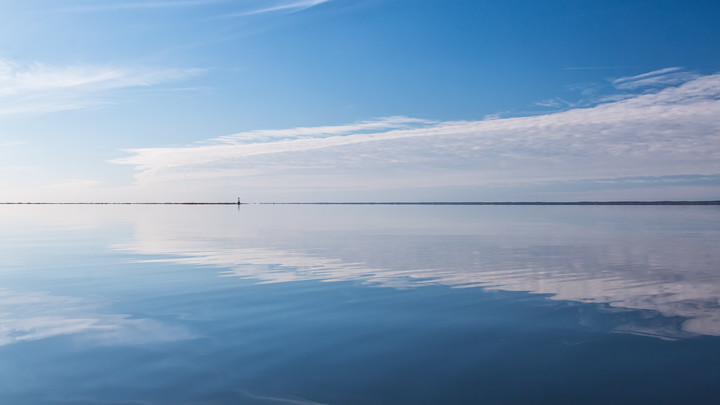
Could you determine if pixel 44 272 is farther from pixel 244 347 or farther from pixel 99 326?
pixel 244 347

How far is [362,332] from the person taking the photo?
10.5 m

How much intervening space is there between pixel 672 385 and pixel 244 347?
6.93 m

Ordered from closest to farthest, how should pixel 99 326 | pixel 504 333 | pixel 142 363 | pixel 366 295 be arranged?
pixel 142 363
pixel 504 333
pixel 99 326
pixel 366 295

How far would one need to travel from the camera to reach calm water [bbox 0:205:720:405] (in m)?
7.46

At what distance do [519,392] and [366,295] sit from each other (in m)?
7.39

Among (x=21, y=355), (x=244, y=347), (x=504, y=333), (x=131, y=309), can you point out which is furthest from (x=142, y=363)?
(x=504, y=333)

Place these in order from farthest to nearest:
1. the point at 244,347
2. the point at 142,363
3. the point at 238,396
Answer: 1. the point at 244,347
2. the point at 142,363
3. the point at 238,396

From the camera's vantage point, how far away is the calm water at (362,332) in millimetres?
7461

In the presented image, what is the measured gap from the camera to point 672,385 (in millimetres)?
7492

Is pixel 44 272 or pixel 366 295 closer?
pixel 366 295

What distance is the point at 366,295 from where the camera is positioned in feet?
47.2

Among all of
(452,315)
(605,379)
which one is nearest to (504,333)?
(452,315)

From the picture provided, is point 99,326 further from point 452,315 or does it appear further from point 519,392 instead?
point 519,392

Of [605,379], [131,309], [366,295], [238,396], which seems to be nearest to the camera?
[238,396]
